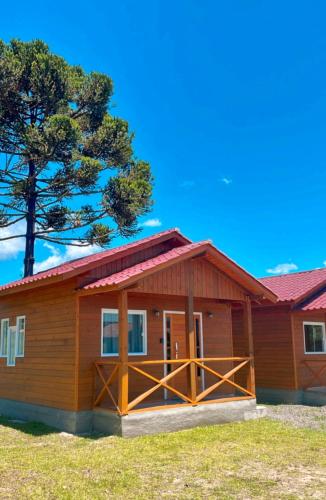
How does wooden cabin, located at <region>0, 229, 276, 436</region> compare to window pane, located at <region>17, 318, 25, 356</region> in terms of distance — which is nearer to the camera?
wooden cabin, located at <region>0, 229, 276, 436</region>

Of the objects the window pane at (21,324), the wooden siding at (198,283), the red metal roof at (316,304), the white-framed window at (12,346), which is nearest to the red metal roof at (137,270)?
the wooden siding at (198,283)

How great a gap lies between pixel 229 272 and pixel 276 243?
Answer: 92.7 ft

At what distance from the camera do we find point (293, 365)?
1445 centimetres

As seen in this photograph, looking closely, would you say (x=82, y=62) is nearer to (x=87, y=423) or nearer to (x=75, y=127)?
(x=75, y=127)

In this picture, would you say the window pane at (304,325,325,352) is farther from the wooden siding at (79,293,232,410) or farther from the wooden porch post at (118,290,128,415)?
the wooden porch post at (118,290,128,415)

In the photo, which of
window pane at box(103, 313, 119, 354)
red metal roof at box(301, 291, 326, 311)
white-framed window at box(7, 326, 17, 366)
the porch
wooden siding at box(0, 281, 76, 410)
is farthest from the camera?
red metal roof at box(301, 291, 326, 311)

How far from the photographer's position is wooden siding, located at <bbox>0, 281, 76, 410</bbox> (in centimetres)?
1019

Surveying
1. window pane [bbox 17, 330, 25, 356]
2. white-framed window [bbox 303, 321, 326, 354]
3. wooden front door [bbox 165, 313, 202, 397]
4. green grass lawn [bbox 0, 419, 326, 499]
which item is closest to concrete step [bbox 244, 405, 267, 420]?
green grass lawn [bbox 0, 419, 326, 499]

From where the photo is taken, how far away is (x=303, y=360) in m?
14.7

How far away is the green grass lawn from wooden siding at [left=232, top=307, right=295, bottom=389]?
194 inches

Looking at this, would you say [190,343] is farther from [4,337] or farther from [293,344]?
[4,337]

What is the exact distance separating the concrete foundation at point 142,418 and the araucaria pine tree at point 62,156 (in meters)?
10.7

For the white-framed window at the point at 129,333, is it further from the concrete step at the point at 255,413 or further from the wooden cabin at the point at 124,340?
the concrete step at the point at 255,413

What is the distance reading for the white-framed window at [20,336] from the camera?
12305 mm
